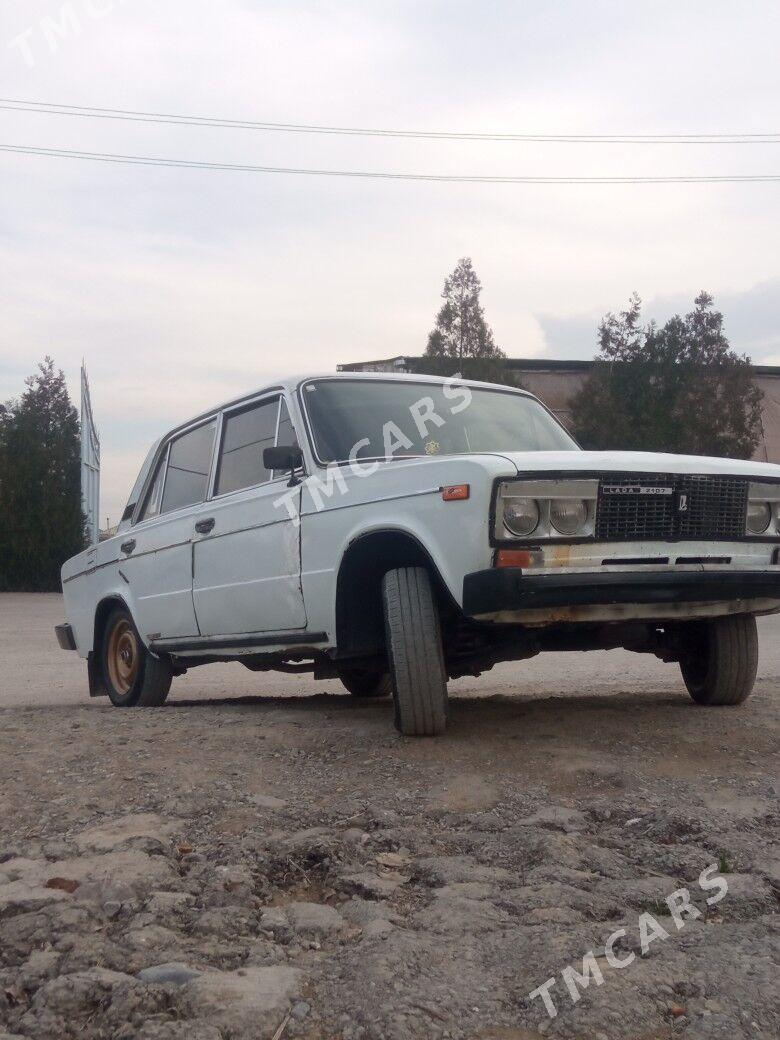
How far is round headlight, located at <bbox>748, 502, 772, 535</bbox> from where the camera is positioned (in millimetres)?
4863

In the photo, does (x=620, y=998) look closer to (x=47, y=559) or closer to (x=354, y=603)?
(x=354, y=603)

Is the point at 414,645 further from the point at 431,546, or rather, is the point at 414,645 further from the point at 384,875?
the point at 384,875

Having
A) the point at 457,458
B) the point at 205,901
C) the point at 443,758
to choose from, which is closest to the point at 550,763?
the point at 443,758

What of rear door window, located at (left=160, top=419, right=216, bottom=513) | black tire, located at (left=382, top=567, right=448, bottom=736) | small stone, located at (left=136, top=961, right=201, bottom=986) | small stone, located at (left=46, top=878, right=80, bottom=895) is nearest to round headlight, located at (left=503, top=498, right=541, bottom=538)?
black tire, located at (left=382, top=567, right=448, bottom=736)

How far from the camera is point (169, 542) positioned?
6539 millimetres

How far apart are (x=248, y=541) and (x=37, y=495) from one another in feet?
81.2

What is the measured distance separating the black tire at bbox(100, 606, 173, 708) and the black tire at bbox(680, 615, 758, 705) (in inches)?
124

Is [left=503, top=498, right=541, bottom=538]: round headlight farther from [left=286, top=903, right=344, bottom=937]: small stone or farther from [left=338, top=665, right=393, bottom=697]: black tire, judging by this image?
[left=338, top=665, right=393, bottom=697]: black tire

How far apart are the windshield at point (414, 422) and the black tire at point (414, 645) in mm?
897

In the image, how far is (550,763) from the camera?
14.1 feet

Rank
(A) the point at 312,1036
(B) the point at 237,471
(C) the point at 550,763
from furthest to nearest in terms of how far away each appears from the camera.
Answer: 1. (B) the point at 237,471
2. (C) the point at 550,763
3. (A) the point at 312,1036

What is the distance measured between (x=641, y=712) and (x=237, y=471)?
2.51 m

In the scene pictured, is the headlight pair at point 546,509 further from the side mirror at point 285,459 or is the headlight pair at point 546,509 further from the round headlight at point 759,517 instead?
the side mirror at point 285,459

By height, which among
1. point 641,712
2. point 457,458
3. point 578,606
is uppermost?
point 457,458
